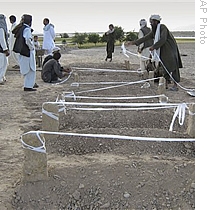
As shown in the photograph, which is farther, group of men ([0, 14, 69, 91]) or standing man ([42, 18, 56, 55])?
standing man ([42, 18, 56, 55])

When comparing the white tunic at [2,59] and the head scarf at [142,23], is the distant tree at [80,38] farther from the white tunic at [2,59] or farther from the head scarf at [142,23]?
the white tunic at [2,59]

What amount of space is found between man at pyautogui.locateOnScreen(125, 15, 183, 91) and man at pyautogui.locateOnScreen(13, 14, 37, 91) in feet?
6.48

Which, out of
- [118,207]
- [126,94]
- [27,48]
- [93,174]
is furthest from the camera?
[27,48]

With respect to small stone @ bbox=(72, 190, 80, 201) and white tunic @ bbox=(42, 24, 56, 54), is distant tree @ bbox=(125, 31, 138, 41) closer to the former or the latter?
white tunic @ bbox=(42, 24, 56, 54)

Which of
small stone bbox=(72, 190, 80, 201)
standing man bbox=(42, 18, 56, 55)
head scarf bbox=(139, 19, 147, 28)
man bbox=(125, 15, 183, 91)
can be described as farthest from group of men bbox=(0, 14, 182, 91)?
small stone bbox=(72, 190, 80, 201)

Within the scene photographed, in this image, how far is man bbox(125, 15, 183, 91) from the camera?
819cm

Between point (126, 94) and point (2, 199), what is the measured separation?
14.8ft

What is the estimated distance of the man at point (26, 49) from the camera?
25.8 feet

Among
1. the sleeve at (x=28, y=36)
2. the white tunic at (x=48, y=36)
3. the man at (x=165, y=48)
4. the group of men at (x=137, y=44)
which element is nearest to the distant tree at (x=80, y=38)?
the white tunic at (x=48, y=36)

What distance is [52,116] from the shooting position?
15.3ft

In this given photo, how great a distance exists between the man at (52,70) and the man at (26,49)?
39.4 inches
